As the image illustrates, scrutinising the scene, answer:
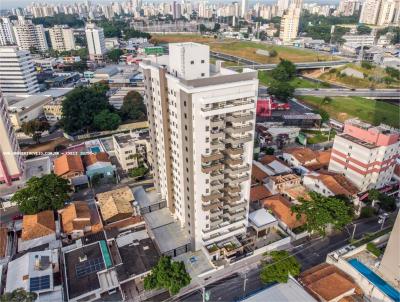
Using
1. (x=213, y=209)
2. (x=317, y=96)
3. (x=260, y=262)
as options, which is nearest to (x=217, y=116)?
(x=213, y=209)

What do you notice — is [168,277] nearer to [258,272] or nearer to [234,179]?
[258,272]

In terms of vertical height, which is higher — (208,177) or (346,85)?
(208,177)

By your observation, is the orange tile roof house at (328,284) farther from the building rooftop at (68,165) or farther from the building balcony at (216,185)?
the building rooftop at (68,165)

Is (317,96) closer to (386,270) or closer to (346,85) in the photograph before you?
(346,85)

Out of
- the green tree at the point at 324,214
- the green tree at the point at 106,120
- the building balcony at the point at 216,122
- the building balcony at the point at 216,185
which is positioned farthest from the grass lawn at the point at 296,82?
the building balcony at the point at 216,122

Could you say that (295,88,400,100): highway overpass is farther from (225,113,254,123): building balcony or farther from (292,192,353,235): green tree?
(225,113,254,123): building balcony

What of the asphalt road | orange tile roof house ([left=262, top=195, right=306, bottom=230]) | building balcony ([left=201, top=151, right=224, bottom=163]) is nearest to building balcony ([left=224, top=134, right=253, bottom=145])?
building balcony ([left=201, top=151, right=224, bottom=163])
